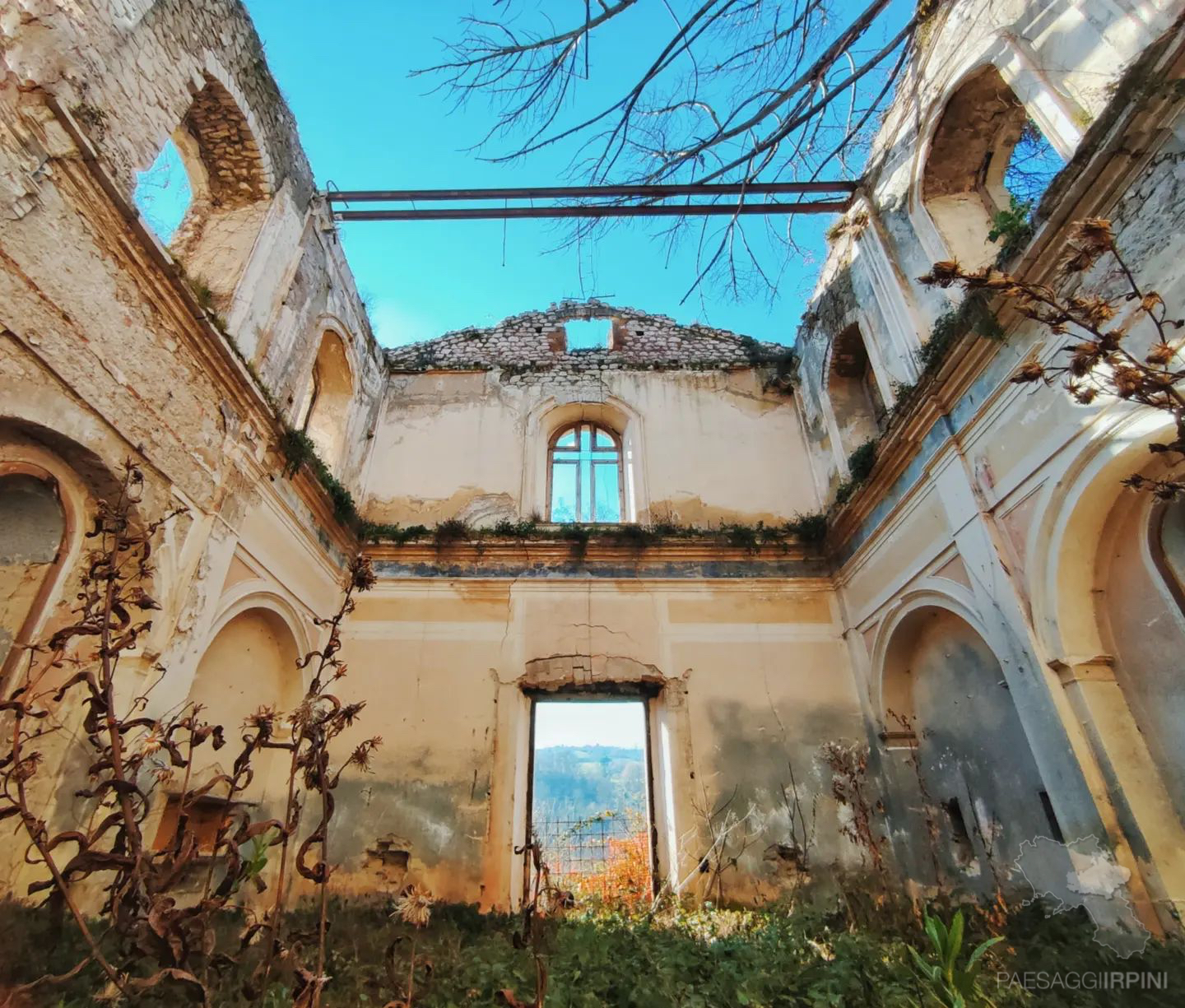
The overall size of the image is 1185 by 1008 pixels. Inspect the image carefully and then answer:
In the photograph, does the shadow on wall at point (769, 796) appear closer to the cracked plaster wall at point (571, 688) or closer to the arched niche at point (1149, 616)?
the cracked plaster wall at point (571, 688)

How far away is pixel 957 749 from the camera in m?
5.68

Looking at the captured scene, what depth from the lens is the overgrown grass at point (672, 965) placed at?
298 centimetres

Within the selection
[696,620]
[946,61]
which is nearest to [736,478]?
[696,620]

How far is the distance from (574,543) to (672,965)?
195 inches

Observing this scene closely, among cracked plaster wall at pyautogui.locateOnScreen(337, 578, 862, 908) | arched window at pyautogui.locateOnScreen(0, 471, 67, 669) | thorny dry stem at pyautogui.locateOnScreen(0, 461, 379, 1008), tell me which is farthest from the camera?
cracked plaster wall at pyautogui.locateOnScreen(337, 578, 862, 908)

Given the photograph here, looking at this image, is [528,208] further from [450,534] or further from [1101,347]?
[1101,347]

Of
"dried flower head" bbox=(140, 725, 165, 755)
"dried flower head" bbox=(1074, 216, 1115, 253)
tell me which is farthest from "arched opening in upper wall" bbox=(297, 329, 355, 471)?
"dried flower head" bbox=(1074, 216, 1115, 253)

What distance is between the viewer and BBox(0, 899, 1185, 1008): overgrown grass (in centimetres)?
298

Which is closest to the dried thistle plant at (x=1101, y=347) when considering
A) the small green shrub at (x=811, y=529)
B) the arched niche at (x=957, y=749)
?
the arched niche at (x=957, y=749)

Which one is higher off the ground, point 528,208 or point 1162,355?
point 528,208

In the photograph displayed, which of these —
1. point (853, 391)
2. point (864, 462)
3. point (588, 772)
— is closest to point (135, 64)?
point (864, 462)

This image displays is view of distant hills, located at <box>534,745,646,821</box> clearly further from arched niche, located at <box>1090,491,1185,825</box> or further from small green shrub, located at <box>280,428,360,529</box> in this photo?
arched niche, located at <box>1090,491,1185,825</box>

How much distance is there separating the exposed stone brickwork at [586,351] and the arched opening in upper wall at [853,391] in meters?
1.71

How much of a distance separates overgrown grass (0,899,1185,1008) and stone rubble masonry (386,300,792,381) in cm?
772
